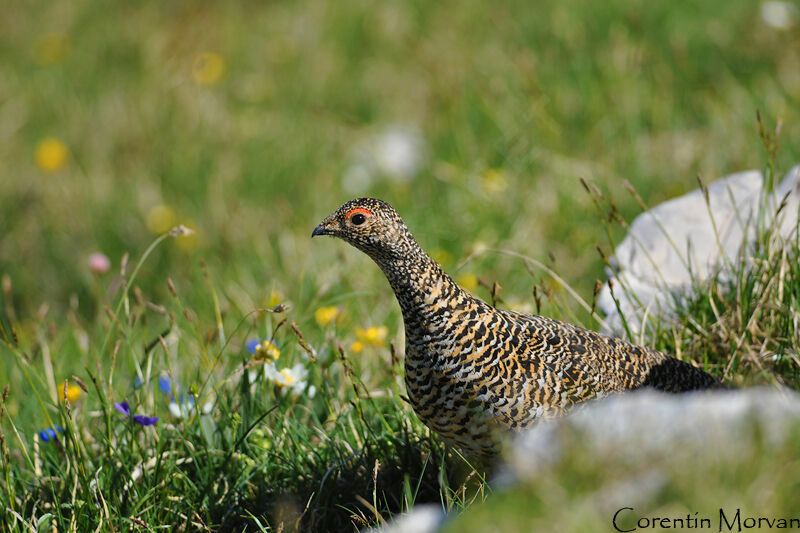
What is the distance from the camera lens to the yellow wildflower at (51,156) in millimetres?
7551

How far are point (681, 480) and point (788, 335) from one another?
187 cm

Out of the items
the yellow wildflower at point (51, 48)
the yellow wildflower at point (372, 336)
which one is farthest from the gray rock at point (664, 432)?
the yellow wildflower at point (51, 48)

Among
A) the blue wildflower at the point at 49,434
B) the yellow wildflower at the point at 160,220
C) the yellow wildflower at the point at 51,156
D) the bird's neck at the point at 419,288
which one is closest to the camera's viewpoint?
the bird's neck at the point at 419,288

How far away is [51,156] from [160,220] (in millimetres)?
1292

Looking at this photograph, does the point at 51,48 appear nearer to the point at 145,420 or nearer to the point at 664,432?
the point at 145,420

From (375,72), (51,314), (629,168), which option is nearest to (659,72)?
(629,168)

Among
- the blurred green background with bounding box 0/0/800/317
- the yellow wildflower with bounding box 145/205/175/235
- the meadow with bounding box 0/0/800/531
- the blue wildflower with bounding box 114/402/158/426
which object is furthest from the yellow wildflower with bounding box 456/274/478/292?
the yellow wildflower with bounding box 145/205/175/235

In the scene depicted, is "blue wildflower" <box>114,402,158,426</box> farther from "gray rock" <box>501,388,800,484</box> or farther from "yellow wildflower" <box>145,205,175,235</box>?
"yellow wildflower" <box>145,205,175,235</box>

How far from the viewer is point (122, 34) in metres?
8.86

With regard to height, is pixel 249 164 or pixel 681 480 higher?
pixel 249 164

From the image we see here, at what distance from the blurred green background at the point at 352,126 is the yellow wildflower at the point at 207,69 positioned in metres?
0.03

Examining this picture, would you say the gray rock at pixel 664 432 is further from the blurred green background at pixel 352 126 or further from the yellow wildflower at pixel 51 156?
the yellow wildflower at pixel 51 156

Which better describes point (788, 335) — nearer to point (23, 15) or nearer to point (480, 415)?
point (480, 415)

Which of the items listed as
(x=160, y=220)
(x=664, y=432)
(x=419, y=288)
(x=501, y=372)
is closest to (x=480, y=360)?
(x=501, y=372)
